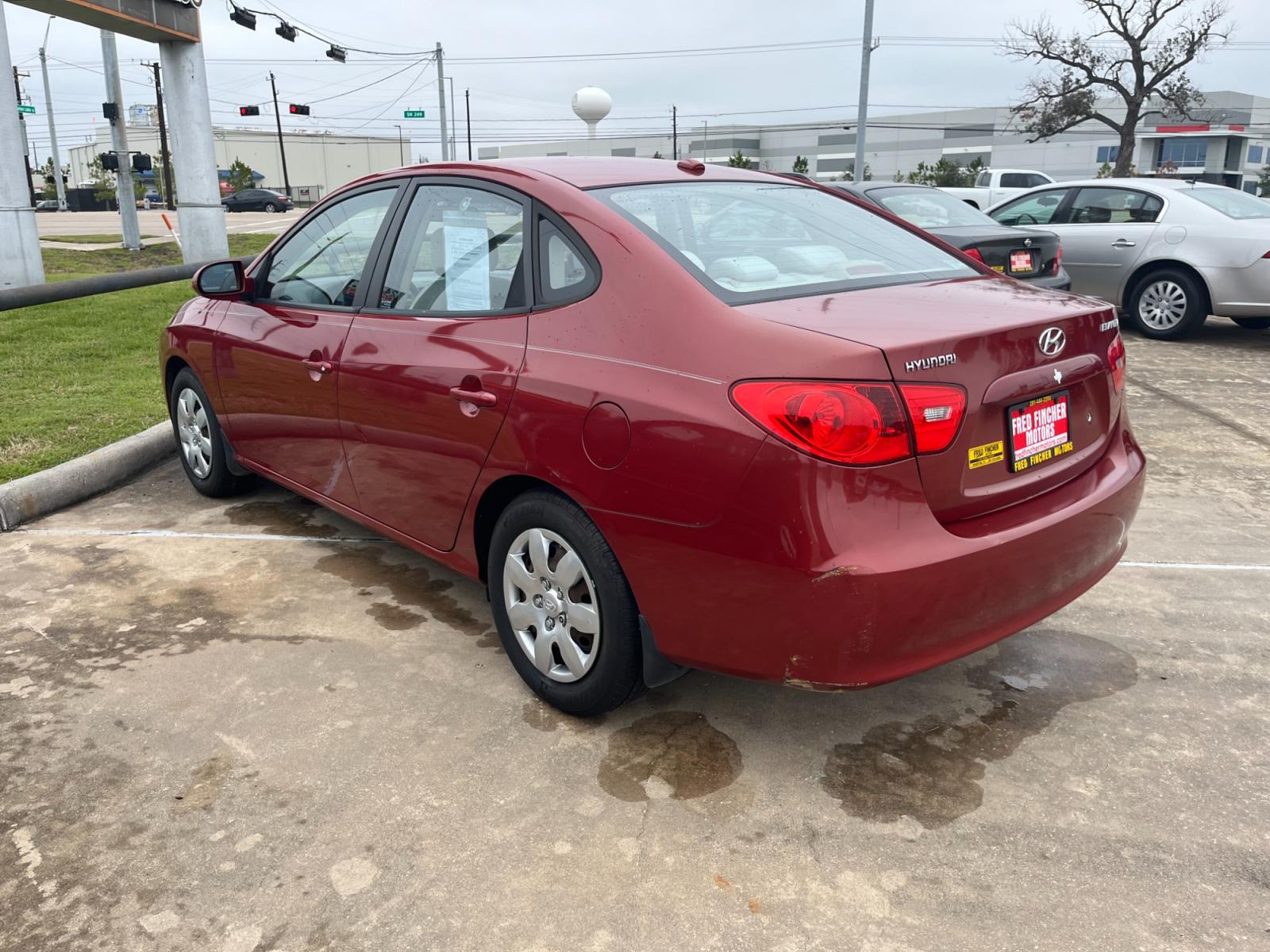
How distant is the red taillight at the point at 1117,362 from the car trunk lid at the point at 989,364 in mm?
30

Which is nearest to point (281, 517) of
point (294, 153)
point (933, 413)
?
point (933, 413)

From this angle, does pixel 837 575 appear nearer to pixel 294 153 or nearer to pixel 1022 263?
pixel 1022 263

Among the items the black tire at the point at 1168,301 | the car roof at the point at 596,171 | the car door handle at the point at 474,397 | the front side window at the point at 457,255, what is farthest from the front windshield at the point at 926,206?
the car door handle at the point at 474,397

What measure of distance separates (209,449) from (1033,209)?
9.45m

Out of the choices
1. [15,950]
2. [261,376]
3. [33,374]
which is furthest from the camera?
[33,374]

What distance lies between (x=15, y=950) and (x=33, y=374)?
6.33 meters

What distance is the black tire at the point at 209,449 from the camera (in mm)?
4926

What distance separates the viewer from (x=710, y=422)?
245 centimetres

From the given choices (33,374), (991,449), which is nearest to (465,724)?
(991,449)

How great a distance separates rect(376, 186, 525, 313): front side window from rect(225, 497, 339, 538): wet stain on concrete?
1.55m

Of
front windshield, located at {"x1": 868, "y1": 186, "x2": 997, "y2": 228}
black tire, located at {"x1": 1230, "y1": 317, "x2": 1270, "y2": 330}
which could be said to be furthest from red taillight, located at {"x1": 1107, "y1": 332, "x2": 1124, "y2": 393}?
black tire, located at {"x1": 1230, "y1": 317, "x2": 1270, "y2": 330}

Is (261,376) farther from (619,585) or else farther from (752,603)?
(752,603)

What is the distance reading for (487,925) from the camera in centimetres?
225

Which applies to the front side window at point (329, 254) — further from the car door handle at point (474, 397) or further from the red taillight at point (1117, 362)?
the red taillight at point (1117, 362)
